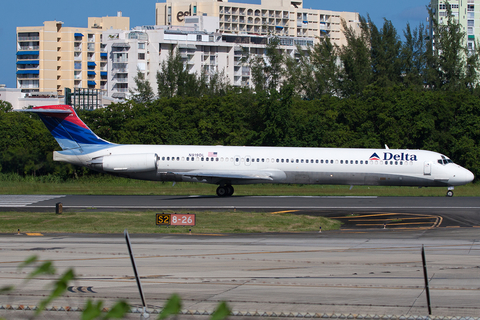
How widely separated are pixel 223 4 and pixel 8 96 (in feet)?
250

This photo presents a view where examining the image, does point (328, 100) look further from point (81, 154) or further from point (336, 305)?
point (336, 305)

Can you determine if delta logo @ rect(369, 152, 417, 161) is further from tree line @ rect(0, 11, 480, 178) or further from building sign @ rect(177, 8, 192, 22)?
building sign @ rect(177, 8, 192, 22)

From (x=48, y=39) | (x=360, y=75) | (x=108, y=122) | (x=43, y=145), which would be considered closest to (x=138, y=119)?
(x=108, y=122)

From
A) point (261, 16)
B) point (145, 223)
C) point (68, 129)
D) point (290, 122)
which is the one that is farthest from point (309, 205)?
point (261, 16)

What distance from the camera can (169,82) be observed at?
71.1 metres

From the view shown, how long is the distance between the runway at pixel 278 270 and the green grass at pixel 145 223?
4.53 feet

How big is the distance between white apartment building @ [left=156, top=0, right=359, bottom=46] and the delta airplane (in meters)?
118

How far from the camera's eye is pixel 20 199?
29.3 m

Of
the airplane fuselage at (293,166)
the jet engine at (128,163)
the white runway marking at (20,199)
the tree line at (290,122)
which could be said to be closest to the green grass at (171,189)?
the tree line at (290,122)

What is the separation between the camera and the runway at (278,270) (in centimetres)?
930

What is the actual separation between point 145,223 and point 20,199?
39.7 feet

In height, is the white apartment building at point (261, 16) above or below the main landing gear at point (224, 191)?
above

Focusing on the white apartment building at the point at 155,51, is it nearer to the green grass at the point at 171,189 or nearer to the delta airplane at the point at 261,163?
the green grass at the point at 171,189

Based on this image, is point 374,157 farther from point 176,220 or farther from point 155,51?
point 155,51
